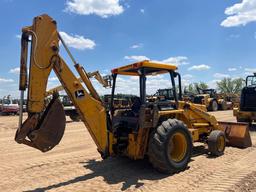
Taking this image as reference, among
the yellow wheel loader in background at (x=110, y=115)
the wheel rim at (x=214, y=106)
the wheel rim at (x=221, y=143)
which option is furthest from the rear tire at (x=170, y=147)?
the wheel rim at (x=214, y=106)

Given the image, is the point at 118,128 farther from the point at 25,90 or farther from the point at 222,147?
the point at 222,147

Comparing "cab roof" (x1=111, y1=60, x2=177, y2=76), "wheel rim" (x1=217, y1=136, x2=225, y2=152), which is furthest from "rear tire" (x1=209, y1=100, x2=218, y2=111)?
"cab roof" (x1=111, y1=60, x2=177, y2=76)

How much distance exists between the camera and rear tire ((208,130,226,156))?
7.66m

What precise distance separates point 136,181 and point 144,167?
1.02 m

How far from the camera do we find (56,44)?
5355 millimetres

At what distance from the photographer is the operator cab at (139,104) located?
20.5 feet

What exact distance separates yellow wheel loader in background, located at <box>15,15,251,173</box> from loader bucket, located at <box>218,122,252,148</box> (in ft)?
3.60

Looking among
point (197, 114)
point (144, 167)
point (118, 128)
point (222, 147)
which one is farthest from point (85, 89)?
point (222, 147)

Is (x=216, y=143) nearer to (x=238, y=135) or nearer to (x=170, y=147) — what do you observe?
(x=238, y=135)

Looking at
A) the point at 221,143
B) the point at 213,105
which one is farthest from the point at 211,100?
the point at 221,143

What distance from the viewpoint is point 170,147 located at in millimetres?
6414

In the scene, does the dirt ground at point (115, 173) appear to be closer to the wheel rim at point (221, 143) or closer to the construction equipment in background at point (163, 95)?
the wheel rim at point (221, 143)

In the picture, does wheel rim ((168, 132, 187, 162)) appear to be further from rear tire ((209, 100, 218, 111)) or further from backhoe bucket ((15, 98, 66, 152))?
rear tire ((209, 100, 218, 111))

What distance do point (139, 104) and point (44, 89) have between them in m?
2.31
